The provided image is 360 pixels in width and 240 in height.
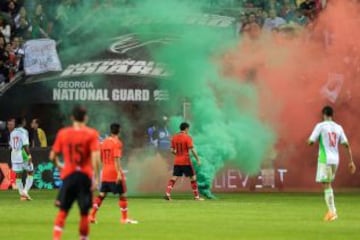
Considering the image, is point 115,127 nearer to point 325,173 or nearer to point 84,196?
point 325,173

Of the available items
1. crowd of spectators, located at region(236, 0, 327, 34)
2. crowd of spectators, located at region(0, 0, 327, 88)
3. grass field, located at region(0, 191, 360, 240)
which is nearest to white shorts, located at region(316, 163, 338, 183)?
grass field, located at region(0, 191, 360, 240)

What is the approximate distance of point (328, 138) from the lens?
23531mm

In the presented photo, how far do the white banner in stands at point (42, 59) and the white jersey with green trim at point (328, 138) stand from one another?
58.8 feet

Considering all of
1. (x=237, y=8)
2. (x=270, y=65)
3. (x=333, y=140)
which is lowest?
(x=333, y=140)

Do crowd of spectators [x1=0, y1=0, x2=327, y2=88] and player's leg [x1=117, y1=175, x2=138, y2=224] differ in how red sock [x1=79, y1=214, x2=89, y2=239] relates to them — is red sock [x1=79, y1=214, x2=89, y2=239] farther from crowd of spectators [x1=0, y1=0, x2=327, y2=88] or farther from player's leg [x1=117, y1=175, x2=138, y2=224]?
crowd of spectators [x1=0, y1=0, x2=327, y2=88]

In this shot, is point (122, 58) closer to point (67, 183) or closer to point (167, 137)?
point (167, 137)

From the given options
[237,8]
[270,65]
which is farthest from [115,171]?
[237,8]

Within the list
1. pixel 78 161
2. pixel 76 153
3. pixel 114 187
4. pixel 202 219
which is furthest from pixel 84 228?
pixel 202 219

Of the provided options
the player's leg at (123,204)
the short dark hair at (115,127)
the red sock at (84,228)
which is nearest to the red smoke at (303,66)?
the short dark hair at (115,127)

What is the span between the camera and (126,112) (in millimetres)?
40281

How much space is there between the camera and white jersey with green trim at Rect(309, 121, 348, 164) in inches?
923

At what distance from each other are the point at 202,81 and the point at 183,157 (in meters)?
3.98

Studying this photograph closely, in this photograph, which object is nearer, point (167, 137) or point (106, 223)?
point (106, 223)

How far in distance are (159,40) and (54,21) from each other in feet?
14.0
